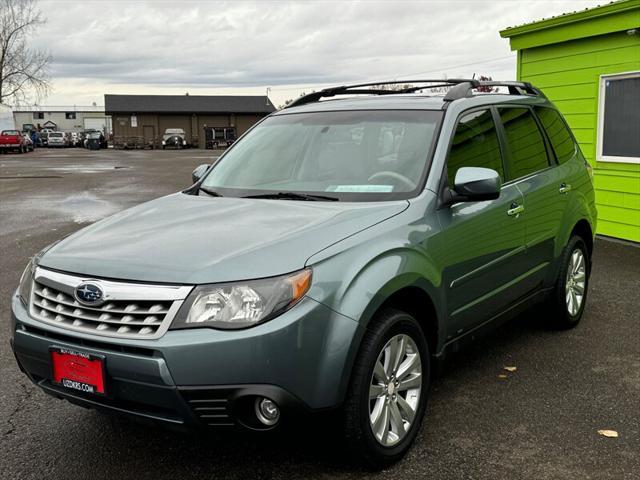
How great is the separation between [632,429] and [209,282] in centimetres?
244

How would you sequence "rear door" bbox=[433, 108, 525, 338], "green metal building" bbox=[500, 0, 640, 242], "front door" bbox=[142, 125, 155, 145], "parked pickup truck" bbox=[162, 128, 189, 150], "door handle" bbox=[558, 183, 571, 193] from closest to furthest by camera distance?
"rear door" bbox=[433, 108, 525, 338]
"door handle" bbox=[558, 183, 571, 193]
"green metal building" bbox=[500, 0, 640, 242]
"parked pickup truck" bbox=[162, 128, 189, 150]
"front door" bbox=[142, 125, 155, 145]

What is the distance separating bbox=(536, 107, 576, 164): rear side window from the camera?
16.9 feet

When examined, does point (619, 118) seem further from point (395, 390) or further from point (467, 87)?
point (395, 390)

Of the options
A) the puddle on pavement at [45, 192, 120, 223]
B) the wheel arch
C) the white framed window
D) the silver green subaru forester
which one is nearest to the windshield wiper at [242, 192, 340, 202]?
the silver green subaru forester

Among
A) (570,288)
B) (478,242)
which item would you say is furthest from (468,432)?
(570,288)

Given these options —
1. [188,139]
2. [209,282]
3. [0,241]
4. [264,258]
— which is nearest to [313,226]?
[264,258]

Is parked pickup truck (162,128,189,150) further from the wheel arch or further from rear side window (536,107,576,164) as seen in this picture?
the wheel arch

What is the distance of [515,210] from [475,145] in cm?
50

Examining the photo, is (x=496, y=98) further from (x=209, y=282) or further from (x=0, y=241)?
(x=0, y=241)

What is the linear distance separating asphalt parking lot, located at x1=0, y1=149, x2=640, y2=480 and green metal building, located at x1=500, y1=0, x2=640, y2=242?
13.6 feet

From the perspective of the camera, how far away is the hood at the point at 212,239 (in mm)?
2785

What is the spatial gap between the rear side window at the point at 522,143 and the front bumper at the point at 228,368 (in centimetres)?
215

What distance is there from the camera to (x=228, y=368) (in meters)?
2.64

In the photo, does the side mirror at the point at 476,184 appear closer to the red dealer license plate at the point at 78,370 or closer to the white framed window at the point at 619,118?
the red dealer license plate at the point at 78,370
